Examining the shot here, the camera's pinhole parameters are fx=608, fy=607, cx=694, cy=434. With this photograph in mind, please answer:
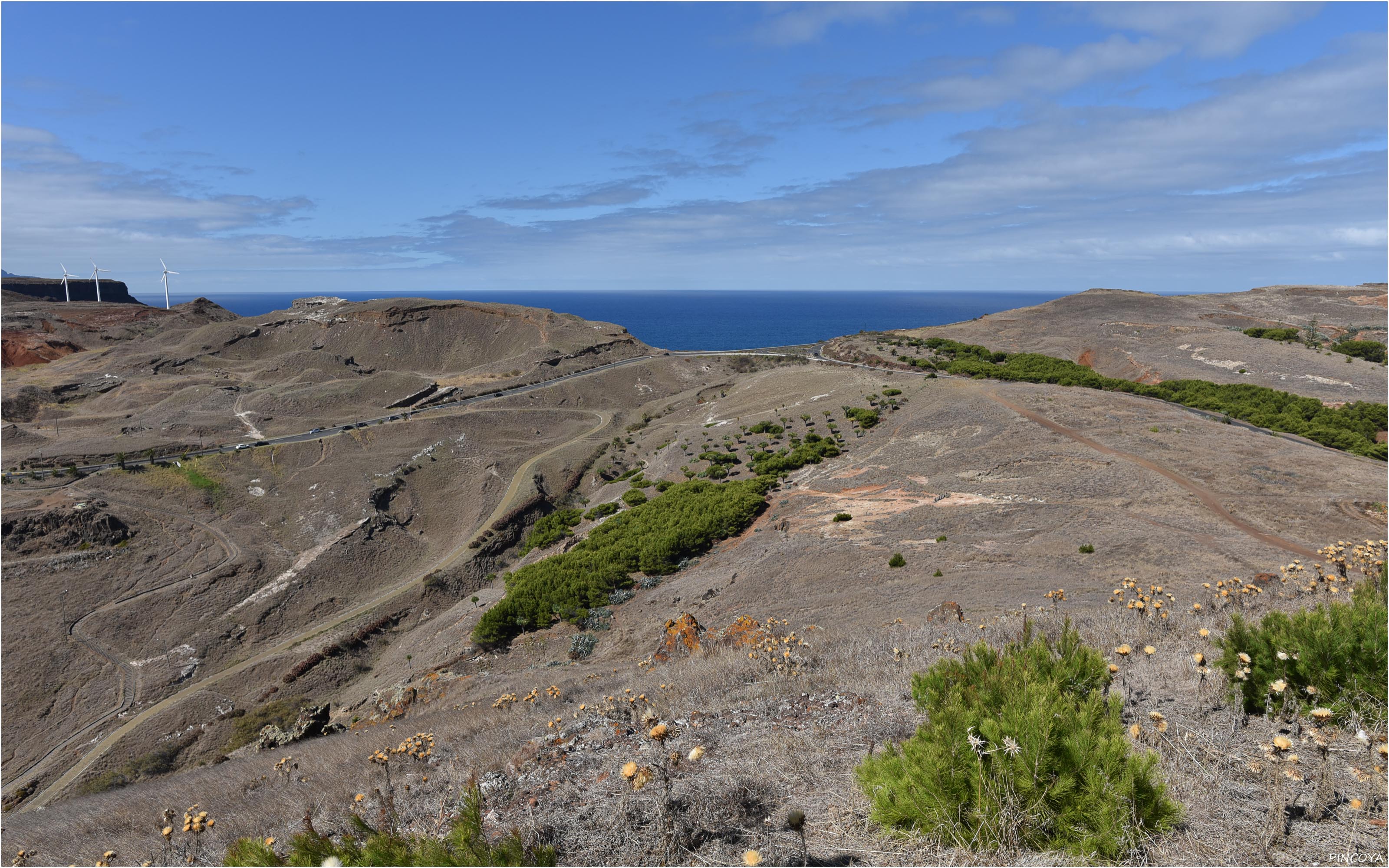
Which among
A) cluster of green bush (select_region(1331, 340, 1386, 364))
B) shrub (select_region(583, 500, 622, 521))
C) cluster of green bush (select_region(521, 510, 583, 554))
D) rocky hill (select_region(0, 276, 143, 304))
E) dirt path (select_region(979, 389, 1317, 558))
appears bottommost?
cluster of green bush (select_region(521, 510, 583, 554))

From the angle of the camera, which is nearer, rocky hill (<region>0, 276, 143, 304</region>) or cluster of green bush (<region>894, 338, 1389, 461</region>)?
cluster of green bush (<region>894, 338, 1389, 461</region>)

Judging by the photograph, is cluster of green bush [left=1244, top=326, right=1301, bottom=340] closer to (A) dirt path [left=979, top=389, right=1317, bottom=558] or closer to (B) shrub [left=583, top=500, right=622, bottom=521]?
(A) dirt path [left=979, top=389, right=1317, bottom=558]

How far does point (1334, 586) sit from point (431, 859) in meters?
16.2

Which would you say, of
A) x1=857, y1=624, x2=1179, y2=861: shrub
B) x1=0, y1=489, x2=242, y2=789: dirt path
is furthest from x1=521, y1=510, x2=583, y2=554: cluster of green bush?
x1=857, y1=624, x2=1179, y2=861: shrub

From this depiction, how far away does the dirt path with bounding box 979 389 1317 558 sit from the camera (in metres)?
20.5

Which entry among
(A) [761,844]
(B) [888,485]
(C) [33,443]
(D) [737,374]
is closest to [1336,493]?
(B) [888,485]

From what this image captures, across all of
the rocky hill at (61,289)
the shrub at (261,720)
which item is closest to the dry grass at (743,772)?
the shrub at (261,720)

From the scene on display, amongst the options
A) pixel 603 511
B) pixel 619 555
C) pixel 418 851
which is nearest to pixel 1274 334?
pixel 603 511

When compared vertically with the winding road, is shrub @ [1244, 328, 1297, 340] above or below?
above

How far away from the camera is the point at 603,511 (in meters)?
39.3

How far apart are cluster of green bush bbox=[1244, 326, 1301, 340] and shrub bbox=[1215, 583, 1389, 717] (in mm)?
75015

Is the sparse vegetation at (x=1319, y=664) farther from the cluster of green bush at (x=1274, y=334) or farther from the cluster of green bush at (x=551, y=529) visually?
the cluster of green bush at (x=1274, y=334)

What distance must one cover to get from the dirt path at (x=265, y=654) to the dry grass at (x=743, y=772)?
10682mm

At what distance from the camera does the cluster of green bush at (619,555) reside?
24844 mm
